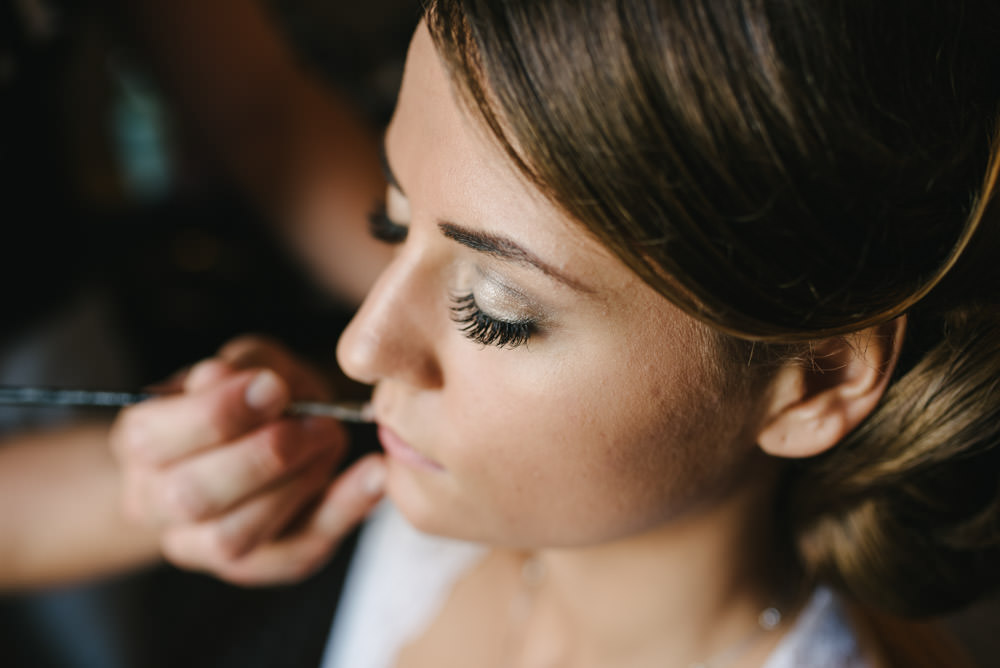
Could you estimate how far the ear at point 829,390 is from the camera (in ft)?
2.08

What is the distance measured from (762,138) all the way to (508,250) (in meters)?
0.19

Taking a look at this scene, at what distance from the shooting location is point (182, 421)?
31.1 inches

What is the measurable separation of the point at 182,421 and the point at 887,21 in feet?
2.33

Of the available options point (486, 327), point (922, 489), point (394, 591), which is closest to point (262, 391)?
point (486, 327)

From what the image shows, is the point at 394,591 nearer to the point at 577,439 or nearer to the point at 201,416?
the point at 201,416

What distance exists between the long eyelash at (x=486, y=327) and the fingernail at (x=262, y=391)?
0.28 metres

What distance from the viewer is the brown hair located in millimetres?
491

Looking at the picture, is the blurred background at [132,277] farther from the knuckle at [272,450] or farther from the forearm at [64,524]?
the knuckle at [272,450]

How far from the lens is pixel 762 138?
50 cm

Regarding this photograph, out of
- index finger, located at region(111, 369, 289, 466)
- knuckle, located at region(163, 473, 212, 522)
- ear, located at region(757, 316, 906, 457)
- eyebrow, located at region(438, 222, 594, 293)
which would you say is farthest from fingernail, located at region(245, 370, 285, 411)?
ear, located at region(757, 316, 906, 457)

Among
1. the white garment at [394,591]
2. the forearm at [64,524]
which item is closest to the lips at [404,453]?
the white garment at [394,591]

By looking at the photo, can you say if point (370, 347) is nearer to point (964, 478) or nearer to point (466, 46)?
point (466, 46)

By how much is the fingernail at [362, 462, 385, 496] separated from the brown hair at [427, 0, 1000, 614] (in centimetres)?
47

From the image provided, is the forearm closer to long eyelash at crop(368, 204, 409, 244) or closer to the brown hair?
long eyelash at crop(368, 204, 409, 244)
